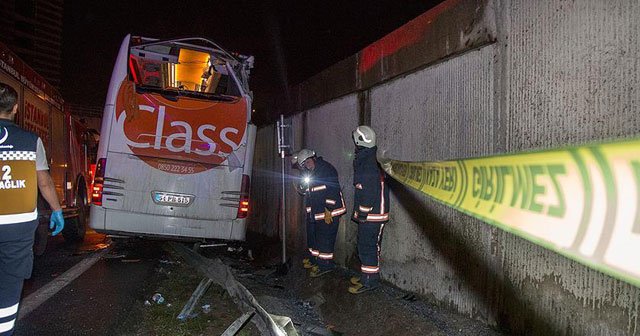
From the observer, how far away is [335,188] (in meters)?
6.43

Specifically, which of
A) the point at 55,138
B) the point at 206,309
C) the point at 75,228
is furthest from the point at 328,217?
the point at 75,228

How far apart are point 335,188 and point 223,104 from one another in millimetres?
2245

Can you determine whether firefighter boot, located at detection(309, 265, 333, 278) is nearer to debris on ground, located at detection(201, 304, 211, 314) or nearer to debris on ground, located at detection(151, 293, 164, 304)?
debris on ground, located at detection(201, 304, 211, 314)

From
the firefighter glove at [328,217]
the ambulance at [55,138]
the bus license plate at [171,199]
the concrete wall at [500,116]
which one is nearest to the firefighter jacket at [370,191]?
the concrete wall at [500,116]

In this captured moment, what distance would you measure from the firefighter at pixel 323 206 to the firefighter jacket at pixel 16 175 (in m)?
3.74

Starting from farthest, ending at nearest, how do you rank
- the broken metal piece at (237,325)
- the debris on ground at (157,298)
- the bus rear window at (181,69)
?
the bus rear window at (181,69) → the debris on ground at (157,298) → the broken metal piece at (237,325)

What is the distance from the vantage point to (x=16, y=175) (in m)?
3.15

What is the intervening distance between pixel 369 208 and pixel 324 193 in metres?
1.41

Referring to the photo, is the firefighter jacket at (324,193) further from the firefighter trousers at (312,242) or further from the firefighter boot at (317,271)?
the firefighter boot at (317,271)

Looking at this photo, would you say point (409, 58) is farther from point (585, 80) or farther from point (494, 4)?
point (585, 80)

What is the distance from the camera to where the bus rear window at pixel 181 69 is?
818 cm

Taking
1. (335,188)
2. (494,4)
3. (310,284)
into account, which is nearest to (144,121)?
(335,188)

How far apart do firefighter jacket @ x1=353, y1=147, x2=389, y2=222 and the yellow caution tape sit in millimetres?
3433

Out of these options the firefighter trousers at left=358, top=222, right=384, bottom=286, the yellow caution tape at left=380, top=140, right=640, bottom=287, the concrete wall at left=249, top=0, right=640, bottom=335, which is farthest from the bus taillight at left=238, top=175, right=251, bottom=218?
the yellow caution tape at left=380, top=140, right=640, bottom=287
